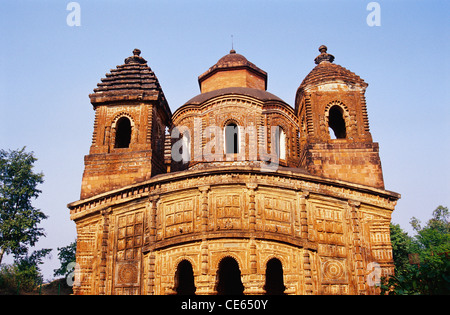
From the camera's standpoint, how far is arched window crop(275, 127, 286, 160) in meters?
17.6

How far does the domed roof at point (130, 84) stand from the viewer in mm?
16172

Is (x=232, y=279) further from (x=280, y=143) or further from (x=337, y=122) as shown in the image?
(x=337, y=122)

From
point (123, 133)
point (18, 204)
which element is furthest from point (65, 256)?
point (123, 133)

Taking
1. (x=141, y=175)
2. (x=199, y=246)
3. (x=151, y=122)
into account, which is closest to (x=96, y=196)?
(x=141, y=175)

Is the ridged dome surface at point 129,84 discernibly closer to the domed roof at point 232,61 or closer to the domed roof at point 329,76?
the domed roof at point 232,61

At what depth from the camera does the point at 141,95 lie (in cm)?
1608

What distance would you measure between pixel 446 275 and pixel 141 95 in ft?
43.5

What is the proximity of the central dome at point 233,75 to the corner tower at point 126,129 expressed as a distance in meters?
3.60

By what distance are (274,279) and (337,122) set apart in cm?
772

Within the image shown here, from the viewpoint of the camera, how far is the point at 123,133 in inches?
690

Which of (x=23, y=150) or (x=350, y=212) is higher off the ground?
(x=23, y=150)

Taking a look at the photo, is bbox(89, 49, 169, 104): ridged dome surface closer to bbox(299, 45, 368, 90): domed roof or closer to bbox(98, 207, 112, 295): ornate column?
bbox(98, 207, 112, 295): ornate column

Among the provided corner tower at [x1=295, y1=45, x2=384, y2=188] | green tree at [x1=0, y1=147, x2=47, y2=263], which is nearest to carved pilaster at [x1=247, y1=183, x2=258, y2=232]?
corner tower at [x1=295, y1=45, x2=384, y2=188]
